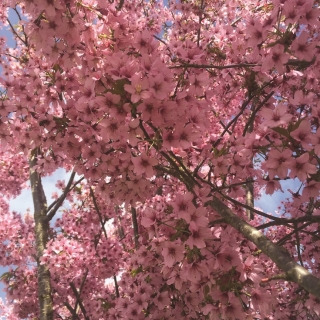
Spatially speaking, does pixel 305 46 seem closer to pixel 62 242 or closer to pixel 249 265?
pixel 249 265

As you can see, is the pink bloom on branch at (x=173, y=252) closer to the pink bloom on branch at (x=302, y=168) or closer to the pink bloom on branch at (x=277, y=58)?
the pink bloom on branch at (x=302, y=168)

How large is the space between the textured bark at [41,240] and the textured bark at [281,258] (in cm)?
363

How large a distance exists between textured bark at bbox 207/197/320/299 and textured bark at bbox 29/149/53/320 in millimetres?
3634

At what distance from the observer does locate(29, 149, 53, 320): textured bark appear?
5.92 metres

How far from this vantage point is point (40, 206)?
7223mm

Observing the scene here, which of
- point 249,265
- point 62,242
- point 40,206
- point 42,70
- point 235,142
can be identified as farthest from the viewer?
point 40,206

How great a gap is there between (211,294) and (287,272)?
73 centimetres

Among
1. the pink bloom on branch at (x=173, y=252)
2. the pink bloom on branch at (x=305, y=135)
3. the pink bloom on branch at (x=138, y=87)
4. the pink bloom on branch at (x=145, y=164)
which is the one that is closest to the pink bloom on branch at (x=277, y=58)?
the pink bloom on branch at (x=305, y=135)

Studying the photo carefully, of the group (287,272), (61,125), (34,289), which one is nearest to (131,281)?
(61,125)

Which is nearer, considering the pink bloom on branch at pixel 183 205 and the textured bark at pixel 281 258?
the textured bark at pixel 281 258

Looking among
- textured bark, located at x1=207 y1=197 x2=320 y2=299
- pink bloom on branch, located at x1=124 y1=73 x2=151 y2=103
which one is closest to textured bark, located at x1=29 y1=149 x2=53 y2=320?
pink bloom on branch, located at x1=124 y1=73 x2=151 y2=103

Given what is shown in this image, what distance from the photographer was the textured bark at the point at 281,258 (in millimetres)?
1990

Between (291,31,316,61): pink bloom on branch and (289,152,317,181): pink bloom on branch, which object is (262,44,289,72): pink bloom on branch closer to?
(291,31,316,61): pink bloom on branch

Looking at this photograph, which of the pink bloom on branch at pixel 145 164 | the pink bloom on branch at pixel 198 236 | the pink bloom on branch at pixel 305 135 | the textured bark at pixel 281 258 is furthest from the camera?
the pink bloom on branch at pixel 145 164
